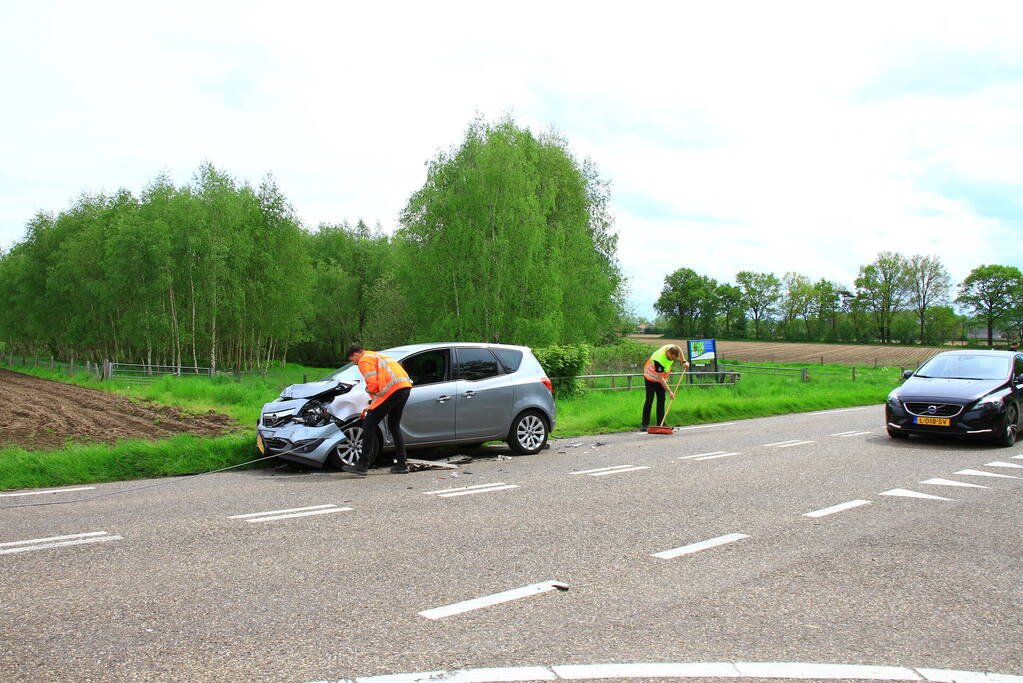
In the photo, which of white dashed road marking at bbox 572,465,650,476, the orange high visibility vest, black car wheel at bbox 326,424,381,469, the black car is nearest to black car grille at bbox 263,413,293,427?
black car wheel at bbox 326,424,381,469

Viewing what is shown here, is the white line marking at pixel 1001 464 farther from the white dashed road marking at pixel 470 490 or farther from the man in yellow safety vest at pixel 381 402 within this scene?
the man in yellow safety vest at pixel 381 402

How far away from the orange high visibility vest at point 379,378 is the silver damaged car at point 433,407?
424 mm

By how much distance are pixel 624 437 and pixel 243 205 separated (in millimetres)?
39456

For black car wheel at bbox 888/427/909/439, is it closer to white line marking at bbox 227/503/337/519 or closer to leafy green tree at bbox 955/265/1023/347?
white line marking at bbox 227/503/337/519

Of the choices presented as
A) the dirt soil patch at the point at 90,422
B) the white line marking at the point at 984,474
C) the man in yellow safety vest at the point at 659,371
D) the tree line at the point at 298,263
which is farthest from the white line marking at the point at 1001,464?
the tree line at the point at 298,263

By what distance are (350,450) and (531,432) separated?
3.14 meters

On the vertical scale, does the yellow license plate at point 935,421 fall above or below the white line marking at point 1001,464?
above

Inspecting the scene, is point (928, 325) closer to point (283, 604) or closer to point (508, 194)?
point (508, 194)

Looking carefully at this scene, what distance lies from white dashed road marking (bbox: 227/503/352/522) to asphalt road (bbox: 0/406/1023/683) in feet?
0.16


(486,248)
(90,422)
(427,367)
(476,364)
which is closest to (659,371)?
(476,364)

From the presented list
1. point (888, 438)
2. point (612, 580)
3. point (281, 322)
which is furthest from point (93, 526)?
point (281, 322)

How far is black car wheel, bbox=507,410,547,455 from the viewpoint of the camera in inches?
459

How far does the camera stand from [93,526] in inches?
256

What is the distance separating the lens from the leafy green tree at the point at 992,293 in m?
103
